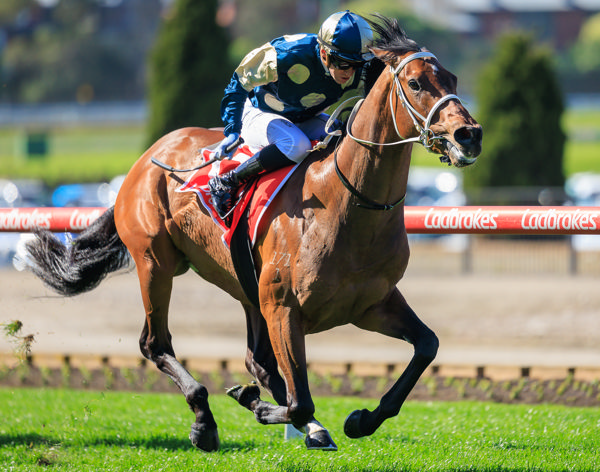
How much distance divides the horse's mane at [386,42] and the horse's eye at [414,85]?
0.65 feet

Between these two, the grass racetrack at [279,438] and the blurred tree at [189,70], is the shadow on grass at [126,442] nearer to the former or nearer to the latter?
the grass racetrack at [279,438]

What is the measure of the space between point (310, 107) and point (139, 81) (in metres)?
76.1

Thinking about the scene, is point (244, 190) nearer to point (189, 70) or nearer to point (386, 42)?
point (386, 42)

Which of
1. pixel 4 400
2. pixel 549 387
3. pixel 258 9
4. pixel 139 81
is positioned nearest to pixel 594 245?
pixel 549 387

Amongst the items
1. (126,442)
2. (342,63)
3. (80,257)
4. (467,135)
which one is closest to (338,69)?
(342,63)

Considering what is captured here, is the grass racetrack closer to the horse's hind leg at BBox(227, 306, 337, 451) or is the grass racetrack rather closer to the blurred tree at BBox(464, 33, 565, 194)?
the horse's hind leg at BBox(227, 306, 337, 451)

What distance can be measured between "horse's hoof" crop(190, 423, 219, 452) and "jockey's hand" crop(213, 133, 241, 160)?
4.88 feet

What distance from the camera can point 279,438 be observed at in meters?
5.66

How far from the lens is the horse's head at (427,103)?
371 centimetres

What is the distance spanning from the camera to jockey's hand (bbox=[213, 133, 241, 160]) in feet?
16.3

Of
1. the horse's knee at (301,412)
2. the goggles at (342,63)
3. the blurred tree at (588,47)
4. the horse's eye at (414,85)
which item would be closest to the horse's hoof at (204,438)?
the horse's knee at (301,412)

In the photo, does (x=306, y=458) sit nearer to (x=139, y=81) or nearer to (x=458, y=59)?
(x=139, y=81)

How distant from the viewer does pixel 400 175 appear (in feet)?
13.8

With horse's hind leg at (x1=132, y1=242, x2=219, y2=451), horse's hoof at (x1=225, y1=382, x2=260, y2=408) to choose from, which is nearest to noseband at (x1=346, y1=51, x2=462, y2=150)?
horse's hoof at (x1=225, y1=382, x2=260, y2=408)
